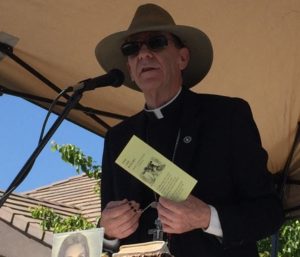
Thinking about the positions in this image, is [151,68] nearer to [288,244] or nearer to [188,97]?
[188,97]

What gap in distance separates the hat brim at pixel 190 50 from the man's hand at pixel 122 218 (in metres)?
0.75

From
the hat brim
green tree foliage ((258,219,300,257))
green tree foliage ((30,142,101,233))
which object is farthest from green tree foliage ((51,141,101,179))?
the hat brim

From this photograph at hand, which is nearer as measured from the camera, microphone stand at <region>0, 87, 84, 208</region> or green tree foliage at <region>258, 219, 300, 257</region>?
microphone stand at <region>0, 87, 84, 208</region>

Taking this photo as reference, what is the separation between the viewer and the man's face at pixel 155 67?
2.33 m

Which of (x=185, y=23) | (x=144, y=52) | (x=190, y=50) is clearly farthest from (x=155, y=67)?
(x=185, y=23)

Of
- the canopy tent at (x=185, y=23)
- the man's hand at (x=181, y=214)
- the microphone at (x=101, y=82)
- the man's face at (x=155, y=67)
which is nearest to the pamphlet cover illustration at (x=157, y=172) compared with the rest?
the man's hand at (x=181, y=214)

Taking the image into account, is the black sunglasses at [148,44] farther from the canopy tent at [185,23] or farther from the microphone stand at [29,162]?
the canopy tent at [185,23]

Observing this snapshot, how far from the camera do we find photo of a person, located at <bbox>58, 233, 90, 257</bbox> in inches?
66.2

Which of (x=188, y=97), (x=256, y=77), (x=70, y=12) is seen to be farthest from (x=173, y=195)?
(x=256, y=77)

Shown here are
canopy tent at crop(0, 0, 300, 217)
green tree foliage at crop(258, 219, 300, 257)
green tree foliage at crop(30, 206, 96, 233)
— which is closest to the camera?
canopy tent at crop(0, 0, 300, 217)

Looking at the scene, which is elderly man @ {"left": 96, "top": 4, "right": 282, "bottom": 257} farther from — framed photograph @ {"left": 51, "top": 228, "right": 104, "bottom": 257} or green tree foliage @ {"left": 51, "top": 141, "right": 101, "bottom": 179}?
green tree foliage @ {"left": 51, "top": 141, "right": 101, "bottom": 179}

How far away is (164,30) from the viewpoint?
95.5 inches

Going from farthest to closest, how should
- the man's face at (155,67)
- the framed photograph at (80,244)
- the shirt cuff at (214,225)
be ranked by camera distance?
the man's face at (155,67) → the shirt cuff at (214,225) → the framed photograph at (80,244)

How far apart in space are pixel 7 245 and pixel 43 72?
3207 millimetres
